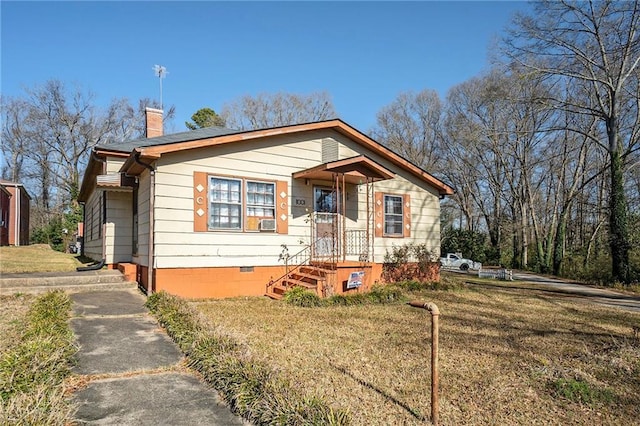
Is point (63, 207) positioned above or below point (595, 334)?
above

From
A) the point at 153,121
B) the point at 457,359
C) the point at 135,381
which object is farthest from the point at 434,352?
the point at 153,121

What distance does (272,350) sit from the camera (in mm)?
5086

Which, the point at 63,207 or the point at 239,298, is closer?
the point at 239,298

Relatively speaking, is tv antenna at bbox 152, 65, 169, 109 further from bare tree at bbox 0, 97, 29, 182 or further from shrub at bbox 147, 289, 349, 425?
bare tree at bbox 0, 97, 29, 182

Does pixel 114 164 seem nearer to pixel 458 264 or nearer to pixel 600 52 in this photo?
pixel 600 52

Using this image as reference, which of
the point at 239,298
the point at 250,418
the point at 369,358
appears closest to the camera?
the point at 250,418

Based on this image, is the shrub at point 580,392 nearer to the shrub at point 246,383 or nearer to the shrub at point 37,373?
the shrub at point 246,383

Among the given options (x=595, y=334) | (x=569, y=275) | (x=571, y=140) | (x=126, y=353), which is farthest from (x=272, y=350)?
(x=571, y=140)

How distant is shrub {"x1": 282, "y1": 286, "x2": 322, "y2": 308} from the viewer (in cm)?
868

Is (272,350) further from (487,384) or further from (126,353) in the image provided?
(487,384)

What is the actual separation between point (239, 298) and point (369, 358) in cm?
503

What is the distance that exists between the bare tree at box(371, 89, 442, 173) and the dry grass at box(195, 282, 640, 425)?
26.8 metres

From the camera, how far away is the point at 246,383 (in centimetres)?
349

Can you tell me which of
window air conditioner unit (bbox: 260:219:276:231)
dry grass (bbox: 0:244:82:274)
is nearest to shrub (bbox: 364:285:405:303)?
window air conditioner unit (bbox: 260:219:276:231)
